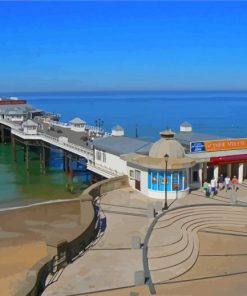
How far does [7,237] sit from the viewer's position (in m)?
22.1

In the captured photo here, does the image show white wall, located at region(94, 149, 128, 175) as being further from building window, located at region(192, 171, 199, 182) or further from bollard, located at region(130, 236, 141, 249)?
bollard, located at region(130, 236, 141, 249)

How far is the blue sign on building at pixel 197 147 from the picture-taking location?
28094mm

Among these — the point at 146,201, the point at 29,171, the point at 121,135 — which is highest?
the point at 121,135

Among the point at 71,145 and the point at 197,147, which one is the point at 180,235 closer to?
the point at 197,147

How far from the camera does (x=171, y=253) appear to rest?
16.5 metres

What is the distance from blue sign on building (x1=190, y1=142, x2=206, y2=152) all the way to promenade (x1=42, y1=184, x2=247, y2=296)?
484 centimetres

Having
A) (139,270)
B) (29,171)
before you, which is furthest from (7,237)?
(29,171)

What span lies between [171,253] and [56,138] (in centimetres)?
3310

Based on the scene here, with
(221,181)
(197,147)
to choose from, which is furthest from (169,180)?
(221,181)

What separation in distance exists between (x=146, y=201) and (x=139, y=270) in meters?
9.21

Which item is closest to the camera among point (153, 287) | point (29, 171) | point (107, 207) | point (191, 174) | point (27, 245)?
point (153, 287)

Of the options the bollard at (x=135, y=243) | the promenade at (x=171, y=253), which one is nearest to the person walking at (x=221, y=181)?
the promenade at (x=171, y=253)

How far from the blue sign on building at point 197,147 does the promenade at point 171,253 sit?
191 inches

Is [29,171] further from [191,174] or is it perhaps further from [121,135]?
[191,174]
